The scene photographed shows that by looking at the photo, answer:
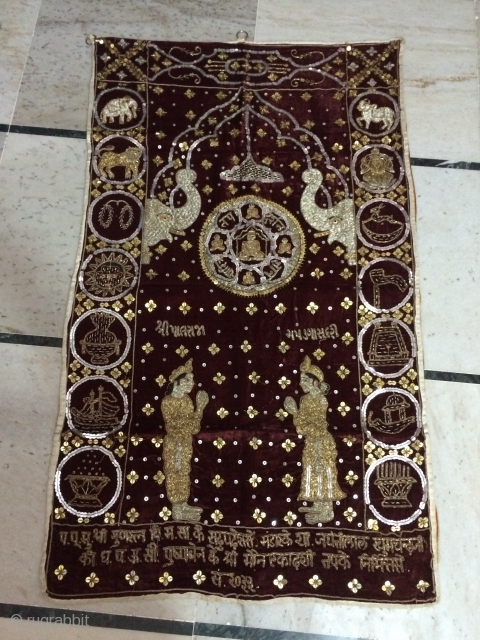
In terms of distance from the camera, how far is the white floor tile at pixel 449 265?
5.10 ft

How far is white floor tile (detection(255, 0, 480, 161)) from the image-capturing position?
5.73 ft

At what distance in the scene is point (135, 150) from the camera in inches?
66.4

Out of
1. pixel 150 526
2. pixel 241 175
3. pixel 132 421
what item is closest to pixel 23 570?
pixel 150 526

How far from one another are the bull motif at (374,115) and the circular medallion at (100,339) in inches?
35.3

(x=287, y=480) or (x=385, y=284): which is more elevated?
(x=385, y=284)

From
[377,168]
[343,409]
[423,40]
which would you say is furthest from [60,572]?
[423,40]

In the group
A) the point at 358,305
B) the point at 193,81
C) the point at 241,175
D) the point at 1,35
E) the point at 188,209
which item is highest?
the point at 1,35

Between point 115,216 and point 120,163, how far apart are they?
161 millimetres

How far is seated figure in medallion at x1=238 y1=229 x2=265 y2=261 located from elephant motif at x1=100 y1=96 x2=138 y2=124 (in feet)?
1.67

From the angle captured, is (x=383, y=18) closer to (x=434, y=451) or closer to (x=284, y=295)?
(x=284, y=295)

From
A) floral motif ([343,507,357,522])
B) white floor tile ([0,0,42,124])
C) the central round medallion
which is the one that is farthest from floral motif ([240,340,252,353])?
white floor tile ([0,0,42,124])

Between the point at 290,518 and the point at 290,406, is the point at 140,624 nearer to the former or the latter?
the point at 290,518

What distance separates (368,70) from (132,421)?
1.21m

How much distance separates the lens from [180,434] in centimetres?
146
